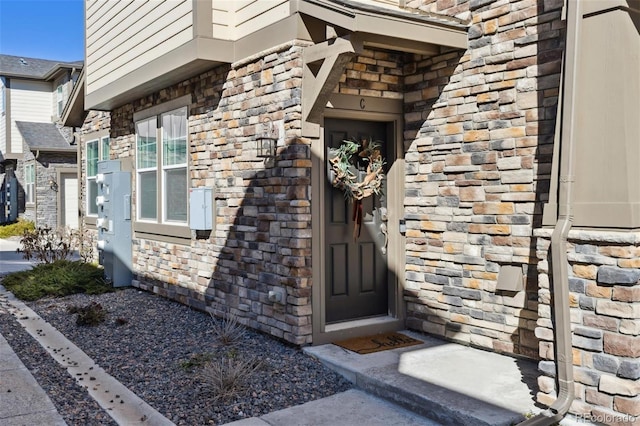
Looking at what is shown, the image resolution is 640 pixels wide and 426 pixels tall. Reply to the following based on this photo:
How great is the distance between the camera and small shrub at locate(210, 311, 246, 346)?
5.36 metres

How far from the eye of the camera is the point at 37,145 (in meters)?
18.4

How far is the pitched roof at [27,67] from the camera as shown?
65.4ft

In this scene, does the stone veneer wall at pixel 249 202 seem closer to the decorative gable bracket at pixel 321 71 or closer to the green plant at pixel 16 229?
the decorative gable bracket at pixel 321 71

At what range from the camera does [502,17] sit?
188 inches

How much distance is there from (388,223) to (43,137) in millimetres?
16885

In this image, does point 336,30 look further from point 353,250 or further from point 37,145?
point 37,145

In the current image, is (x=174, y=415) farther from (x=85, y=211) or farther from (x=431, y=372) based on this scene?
(x=85, y=211)

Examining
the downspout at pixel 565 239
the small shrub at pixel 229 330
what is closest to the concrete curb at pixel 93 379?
the small shrub at pixel 229 330

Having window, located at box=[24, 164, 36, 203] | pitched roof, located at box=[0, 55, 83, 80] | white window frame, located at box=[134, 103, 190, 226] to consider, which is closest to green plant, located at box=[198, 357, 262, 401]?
white window frame, located at box=[134, 103, 190, 226]

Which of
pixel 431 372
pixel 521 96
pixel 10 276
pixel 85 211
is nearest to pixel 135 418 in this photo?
pixel 431 372

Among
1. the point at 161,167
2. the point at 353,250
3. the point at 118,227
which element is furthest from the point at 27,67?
the point at 353,250

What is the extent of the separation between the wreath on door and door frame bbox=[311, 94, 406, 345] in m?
0.14

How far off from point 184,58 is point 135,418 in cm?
391

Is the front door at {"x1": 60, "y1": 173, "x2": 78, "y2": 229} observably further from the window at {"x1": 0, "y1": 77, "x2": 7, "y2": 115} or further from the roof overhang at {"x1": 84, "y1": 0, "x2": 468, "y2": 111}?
the roof overhang at {"x1": 84, "y1": 0, "x2": 468, "y2": 111}
